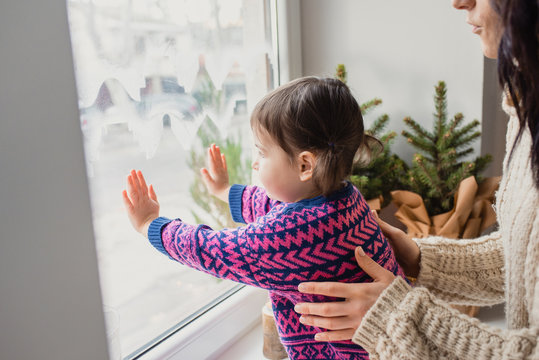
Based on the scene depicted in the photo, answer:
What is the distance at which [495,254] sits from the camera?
3.09 feet

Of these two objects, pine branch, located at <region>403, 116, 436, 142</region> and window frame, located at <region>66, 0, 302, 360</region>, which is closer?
window frame, located at <region>66, 0, 302, 360</region>

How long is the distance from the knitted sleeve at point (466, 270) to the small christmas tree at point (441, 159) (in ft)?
0.86

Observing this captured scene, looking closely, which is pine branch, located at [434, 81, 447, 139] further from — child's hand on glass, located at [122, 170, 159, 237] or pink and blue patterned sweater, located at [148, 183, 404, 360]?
child's hand on glass, located at [122, 170, 159, 237]

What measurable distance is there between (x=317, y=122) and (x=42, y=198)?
446 millimetres

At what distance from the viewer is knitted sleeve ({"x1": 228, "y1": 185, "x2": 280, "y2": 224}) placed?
98 cm

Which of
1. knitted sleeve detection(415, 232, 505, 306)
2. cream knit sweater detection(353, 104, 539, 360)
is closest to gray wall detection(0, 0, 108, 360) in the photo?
cream knit sweater detection(353, 104, 539, 360)

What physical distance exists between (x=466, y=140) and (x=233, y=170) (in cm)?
63

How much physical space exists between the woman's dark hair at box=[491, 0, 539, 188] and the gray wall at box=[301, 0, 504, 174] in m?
0.68

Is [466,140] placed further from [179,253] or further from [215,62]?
[179,253]

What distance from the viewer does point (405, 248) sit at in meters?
0.98

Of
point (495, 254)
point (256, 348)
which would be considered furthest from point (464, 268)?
point (256, 348)

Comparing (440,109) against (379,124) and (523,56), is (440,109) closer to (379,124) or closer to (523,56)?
(379,124)

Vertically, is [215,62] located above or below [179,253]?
above

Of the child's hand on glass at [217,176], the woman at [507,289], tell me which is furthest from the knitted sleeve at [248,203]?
the woman at [507,289]
